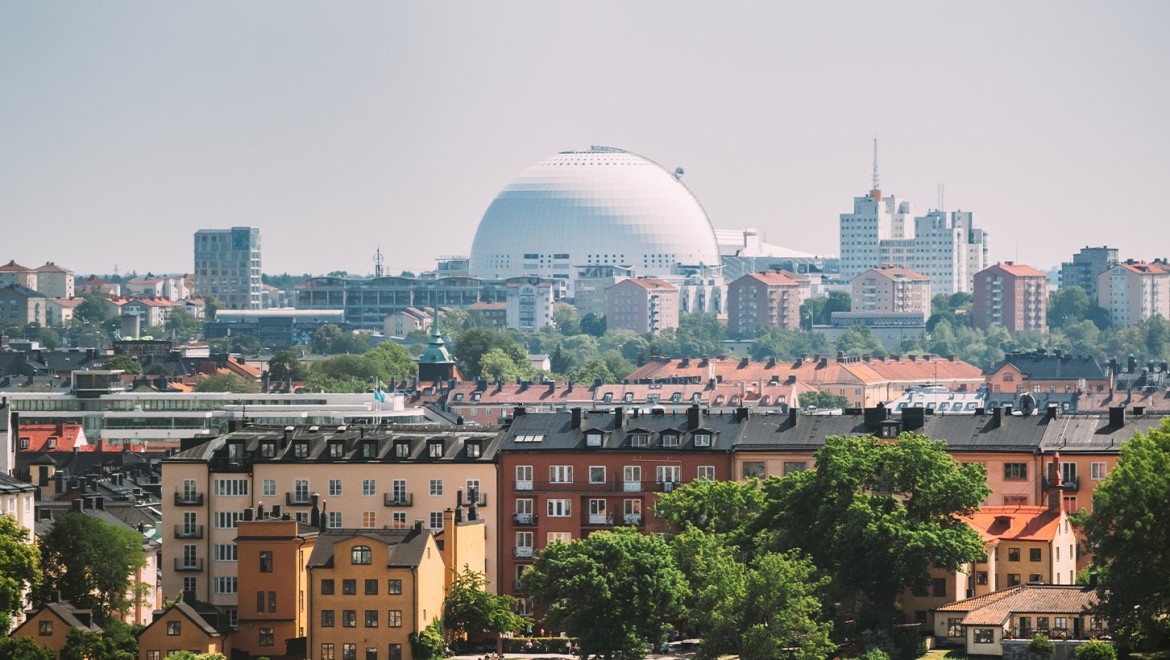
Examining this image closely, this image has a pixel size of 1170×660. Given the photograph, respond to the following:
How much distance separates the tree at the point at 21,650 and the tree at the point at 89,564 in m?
5.17


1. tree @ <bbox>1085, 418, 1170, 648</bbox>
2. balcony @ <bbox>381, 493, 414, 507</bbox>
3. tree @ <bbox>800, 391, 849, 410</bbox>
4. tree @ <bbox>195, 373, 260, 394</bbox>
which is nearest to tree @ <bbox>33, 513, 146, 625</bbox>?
balcony @ <bbox>381, 493, 414, 507</bbox>

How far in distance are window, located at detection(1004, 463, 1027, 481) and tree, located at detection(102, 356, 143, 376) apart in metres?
103

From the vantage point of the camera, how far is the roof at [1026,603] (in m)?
75.6

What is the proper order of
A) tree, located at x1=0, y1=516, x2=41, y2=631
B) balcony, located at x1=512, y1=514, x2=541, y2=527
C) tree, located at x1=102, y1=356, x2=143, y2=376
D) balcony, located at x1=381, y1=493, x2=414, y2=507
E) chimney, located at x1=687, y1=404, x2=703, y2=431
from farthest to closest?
tree, located at x1=102, y1=356, x2=143, y2=376 → chimney, located at x1=687, y1=404, x2=703, y2=431 → balcony, located at x1=512, y1=514, x2=541, y2=527 → balcony, located at x1=381, y1=493, x2=414, y2=507 → tree, located at x1=0, y1=516, x2=41, y2=631

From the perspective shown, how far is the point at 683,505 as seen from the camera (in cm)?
8288

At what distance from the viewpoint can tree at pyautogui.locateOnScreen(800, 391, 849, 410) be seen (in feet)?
623

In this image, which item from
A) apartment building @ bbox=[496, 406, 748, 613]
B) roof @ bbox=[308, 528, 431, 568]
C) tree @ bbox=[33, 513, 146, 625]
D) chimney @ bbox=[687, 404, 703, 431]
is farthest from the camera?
chimney @ bbox=[687, 404, 703, 431]

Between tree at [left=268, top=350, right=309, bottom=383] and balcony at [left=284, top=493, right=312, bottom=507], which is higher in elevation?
tree at [left=268, top=350, right=309, bottom=383]

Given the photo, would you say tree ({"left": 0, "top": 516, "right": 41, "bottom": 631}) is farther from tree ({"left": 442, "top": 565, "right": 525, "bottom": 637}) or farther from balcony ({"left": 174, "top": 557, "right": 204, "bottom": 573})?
tree ({"left": 442, "top": 565, "right": 525, "bottom": 637})

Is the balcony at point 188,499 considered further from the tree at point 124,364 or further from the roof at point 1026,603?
the tree at point 124,364

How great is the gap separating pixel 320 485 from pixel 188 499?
3.64 meters

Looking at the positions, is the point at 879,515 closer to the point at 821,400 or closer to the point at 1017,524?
the point at 1017,524

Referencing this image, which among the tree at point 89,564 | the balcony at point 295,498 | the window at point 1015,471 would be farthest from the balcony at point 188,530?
the window at point 1015,471

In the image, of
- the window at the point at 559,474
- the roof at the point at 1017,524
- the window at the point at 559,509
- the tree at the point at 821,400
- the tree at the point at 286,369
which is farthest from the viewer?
the tree at the point at 821,400
